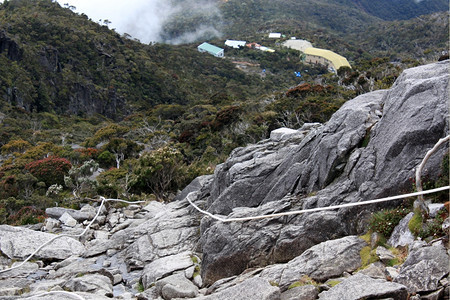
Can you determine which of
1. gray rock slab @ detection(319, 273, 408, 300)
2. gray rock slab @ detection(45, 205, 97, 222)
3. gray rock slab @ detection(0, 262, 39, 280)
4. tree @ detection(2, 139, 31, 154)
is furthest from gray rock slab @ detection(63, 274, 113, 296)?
tree @ detection(2, 139, 31, 154)

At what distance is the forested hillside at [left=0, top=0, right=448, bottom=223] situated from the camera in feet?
76.9

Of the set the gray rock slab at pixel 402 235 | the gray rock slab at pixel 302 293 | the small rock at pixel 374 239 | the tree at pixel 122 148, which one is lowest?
the gray rock slab at pixel 302 293

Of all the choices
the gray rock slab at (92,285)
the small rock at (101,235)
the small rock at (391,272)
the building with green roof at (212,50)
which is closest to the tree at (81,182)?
the small rock at (101,235)

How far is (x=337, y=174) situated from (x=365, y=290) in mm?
4451

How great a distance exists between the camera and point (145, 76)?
90.8 meters

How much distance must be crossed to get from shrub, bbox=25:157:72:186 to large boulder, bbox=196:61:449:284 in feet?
57.6

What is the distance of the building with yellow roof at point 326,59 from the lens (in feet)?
352

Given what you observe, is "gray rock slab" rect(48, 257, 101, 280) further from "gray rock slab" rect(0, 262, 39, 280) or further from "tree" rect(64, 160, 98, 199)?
"tree" rect(64, 160, 98, 199)

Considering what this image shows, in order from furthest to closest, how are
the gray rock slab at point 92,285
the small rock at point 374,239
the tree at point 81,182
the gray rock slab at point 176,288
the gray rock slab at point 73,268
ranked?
the tree at point 81,182 < the gray rock slab at point 73,268 < the gray rock slab at point 92,285 < the gray rock slab at point 176,288 < the small rock at point 374,239

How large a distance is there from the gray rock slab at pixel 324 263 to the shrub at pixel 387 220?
0.39 metres

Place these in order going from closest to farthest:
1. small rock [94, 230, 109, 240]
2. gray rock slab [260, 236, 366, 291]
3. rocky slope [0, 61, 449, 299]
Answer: rocky slope [0, 61, 449, 299], gray rock slab [260, 236, 366, 291], small rock [94, 230, 109, 240]

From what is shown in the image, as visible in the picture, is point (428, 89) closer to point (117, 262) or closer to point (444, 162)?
point (444, 162)

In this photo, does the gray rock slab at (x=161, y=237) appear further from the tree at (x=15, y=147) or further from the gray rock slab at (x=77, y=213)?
the tree at (x=15, y=147)

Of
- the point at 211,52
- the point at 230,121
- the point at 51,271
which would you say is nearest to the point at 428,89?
the point at 51,271
